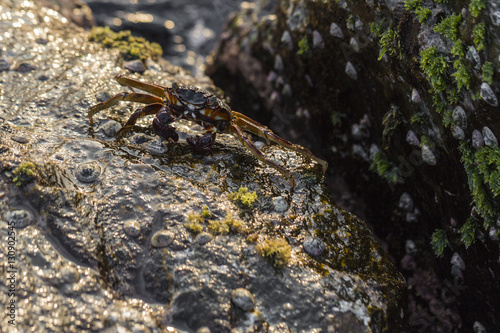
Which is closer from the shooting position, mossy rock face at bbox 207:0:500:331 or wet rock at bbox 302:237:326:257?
mossy rock face at bbox 207:0:500:331

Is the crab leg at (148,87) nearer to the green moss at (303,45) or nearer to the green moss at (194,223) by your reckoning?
the green moss at (194,223)

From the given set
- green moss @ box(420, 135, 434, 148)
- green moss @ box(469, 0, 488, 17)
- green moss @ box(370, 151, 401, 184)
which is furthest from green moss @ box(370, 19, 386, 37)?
green moss @ box(370, 151, 401, 184)

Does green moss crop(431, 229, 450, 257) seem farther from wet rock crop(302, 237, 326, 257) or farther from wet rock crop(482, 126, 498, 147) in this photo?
wet rock crop(302, 237, 326, 257)

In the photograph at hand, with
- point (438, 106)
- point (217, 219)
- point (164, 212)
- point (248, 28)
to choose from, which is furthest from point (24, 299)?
point (248, 28)

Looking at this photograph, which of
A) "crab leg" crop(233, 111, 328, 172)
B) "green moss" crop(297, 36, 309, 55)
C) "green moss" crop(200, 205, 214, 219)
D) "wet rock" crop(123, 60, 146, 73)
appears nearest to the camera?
"green moss" crop(200, 205, 214, 219)

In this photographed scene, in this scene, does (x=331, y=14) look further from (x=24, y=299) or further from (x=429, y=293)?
(x=24, y=299)

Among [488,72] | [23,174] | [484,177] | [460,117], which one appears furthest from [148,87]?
[484,177]

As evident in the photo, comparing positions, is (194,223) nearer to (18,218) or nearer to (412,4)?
(18,218)

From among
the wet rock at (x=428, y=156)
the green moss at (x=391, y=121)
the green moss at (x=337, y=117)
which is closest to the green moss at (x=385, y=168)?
the green moss at (x=391, y=121)
